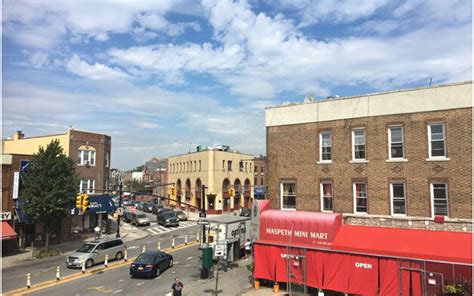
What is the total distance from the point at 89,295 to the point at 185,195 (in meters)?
56.2

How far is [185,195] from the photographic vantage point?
251ft

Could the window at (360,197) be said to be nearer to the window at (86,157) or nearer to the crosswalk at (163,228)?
the crosswalk at (163,228)

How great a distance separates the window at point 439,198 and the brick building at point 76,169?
92.8ft

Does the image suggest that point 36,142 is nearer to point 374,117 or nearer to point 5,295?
point 5,295

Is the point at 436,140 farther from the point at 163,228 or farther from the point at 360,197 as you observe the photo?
the point at 163,228

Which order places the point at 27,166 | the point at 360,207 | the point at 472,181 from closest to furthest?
1. the point at 472,181
2. the point at 360,207
3. the point at 27,166

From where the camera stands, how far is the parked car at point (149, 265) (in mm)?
23828

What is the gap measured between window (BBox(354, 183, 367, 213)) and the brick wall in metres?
0.28

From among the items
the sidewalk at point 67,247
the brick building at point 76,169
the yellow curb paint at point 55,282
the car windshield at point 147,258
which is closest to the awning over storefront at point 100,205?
the brick building at point 76,169

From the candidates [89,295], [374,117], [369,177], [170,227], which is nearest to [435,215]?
[369,177]

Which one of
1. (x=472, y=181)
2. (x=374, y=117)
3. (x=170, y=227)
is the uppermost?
(x=374, y=117)

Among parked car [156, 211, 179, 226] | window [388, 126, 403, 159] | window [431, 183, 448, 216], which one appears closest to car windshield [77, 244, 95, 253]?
parked car [156, 211, 179, 226]

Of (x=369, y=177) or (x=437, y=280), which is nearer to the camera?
(x=437, y=280)

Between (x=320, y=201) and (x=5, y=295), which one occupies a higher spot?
(x=320, y=201)
